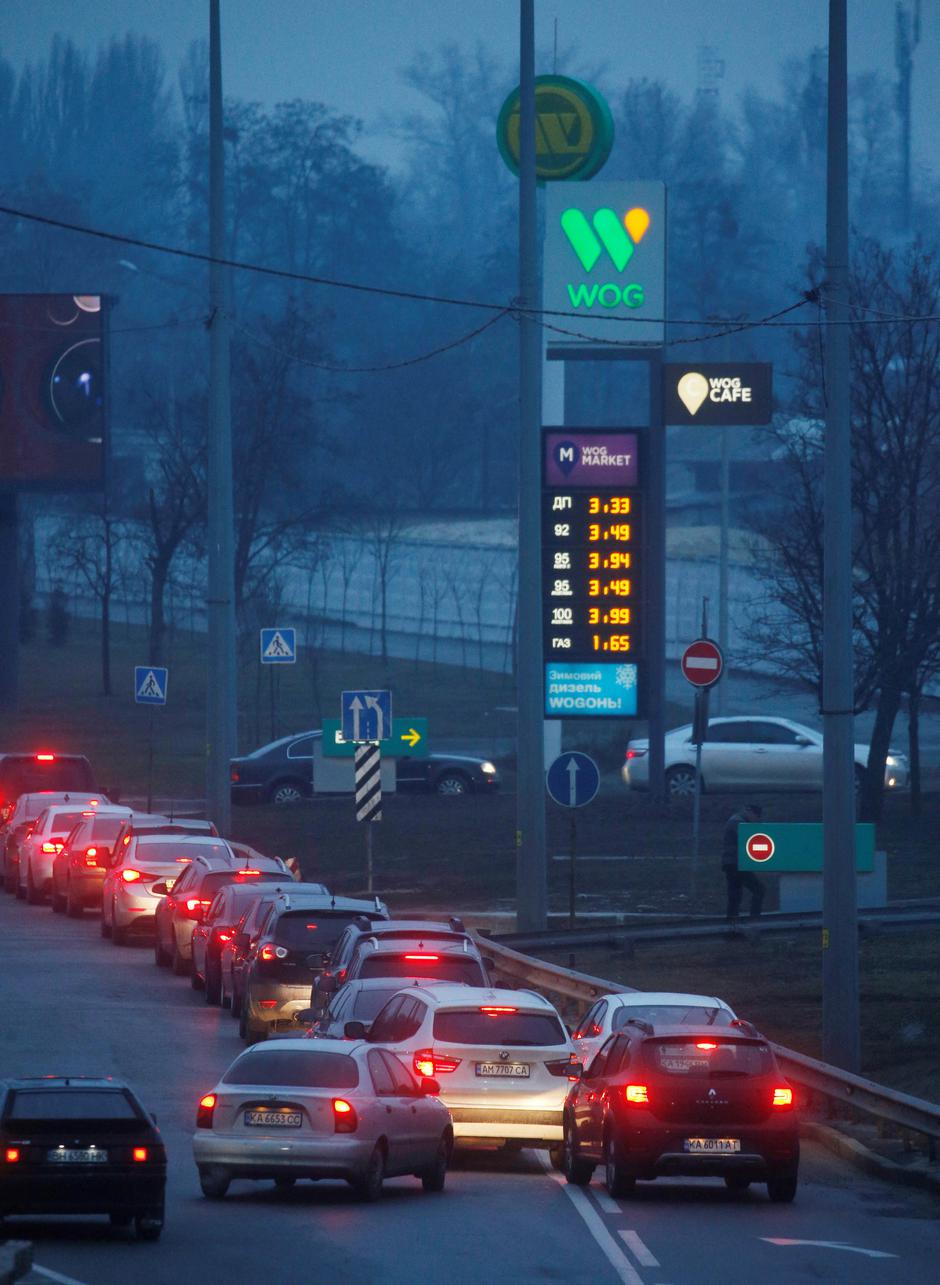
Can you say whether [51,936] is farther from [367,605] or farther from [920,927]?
[367,605]

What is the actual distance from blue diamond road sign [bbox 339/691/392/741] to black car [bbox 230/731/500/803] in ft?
60.7

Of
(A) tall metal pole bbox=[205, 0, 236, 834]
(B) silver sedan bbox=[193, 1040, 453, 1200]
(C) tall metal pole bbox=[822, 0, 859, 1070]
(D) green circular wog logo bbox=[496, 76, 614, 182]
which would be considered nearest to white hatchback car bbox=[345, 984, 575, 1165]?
(B) silver sedan bbox=[193, 1040, 453, 1200]

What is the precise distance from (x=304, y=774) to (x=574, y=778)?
74.3 feet

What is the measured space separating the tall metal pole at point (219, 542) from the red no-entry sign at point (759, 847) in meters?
10.2

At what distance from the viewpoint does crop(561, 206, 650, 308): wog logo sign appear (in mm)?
43344

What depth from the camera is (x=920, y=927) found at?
30.2m

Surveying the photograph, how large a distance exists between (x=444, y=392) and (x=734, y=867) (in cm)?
10530

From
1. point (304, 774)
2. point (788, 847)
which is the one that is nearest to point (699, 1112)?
point (788, 847)

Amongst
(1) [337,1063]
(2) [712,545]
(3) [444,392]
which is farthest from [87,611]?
(1) [337,1063]

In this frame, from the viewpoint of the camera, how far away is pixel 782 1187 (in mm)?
15961

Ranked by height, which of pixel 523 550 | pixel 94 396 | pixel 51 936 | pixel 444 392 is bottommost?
pixel 51 936

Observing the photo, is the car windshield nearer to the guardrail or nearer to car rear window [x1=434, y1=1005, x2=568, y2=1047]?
car rear window [x1=434, y1=1005, x2=568, y2=1047]

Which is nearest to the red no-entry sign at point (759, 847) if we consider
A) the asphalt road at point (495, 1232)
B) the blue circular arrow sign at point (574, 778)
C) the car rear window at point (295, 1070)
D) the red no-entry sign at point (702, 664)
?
the red no-entry sign at point (702, 664)

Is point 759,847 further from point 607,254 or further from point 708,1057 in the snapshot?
point 607,254
